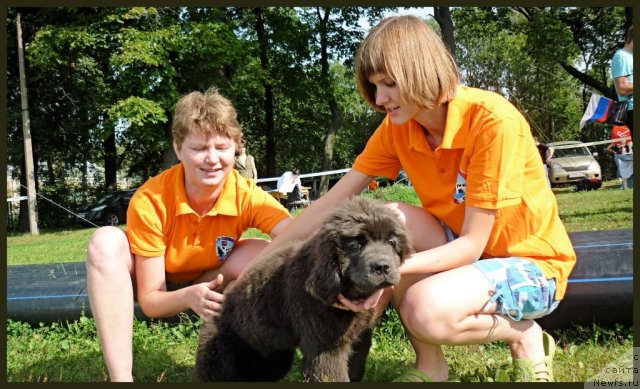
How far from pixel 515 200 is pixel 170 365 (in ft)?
7.52

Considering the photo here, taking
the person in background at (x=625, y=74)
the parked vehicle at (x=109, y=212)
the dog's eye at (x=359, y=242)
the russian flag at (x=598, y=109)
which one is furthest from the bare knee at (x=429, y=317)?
the parked vehicle at (x=109, y=212)

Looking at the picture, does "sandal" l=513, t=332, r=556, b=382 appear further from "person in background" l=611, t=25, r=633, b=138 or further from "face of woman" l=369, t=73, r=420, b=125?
"person in background" l=611, t=25, r=633, b=138

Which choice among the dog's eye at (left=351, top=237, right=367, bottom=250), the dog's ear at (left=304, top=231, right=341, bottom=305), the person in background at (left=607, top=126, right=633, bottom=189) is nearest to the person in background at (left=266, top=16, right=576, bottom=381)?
the dog's ear at (left=304, top=231, right=341, bottom=305)

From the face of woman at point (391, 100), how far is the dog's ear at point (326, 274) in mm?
676

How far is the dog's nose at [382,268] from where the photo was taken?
7.55 feet

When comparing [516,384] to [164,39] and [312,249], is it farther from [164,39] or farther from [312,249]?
[164,39]

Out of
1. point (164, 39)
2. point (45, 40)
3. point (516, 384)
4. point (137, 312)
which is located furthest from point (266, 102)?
point (516, 384)

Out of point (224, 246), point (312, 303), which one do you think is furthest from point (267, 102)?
point (312, 303)

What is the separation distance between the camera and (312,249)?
255 cm

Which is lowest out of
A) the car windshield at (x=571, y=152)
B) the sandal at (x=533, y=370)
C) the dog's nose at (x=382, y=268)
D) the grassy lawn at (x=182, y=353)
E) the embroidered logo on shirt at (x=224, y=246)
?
the car windshield at (x=571, y=152)

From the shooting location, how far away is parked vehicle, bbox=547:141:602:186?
734 inches

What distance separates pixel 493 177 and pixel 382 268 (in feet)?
2.17

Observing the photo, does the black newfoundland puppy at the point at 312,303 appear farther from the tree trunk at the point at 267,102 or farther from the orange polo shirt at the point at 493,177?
the tree trunk at the point at 267,102

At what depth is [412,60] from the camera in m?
2.55
